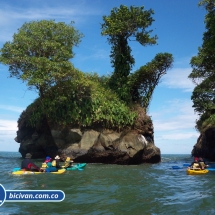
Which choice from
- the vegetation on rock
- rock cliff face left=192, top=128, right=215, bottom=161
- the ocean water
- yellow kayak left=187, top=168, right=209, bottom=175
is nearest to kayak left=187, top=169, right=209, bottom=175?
yellow kayak left=187, top=168, right=209, bottom=175

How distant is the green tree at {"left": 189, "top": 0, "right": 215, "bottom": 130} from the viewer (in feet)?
65.6

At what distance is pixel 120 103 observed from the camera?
92.5 ft

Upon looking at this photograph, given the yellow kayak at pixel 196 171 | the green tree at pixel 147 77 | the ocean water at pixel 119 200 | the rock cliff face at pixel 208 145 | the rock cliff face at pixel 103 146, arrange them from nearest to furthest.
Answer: the ocean water at pixel 119 200, the yellow kayak at pixel 196 171, the rock cliff face at pixel 103 146, the green tree at pixel 147 77, the rock cliff face at pixel 208 145

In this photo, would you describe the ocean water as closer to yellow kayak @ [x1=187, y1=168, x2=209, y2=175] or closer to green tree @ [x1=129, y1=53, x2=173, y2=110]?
yellow kayak @ [x1=187, y1=168, x2=209, y2=175]

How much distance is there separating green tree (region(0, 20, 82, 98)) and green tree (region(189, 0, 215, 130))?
12415 mm

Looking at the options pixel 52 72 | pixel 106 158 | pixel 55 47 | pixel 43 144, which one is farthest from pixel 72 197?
pixel 43 144

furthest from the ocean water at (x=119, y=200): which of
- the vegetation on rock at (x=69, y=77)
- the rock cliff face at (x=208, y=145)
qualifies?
the rock cliff face at (x=208, y=145)

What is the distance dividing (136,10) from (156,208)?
977 inches

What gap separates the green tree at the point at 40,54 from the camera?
2550 cm

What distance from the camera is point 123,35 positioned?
100 feet

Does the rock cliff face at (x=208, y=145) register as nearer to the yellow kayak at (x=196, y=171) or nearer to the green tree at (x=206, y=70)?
the green tree at (x=206, y=70)

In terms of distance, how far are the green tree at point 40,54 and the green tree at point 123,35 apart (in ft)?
15.7

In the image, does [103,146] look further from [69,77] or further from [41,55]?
[41,55]

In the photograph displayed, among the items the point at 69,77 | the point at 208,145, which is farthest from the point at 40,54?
the point at 208,145
